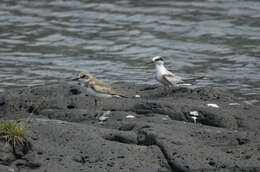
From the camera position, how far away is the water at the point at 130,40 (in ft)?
52.4

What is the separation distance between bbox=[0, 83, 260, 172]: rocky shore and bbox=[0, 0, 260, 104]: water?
3.99 m

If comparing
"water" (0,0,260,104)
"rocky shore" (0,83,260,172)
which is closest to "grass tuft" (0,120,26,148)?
"rocky shore" (0,83,260,172)

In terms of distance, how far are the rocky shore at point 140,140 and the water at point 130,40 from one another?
399 cm

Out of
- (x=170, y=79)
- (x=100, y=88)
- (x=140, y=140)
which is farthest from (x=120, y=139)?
(x=170, y=79)

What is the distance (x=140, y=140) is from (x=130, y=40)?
1061 centimetres

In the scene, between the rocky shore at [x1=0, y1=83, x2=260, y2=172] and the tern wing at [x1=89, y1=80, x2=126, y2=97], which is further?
the tern wing at [x1=89, y1=80, x2=126, y2=97]

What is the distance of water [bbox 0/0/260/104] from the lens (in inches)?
629

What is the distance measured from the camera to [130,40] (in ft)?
61.6

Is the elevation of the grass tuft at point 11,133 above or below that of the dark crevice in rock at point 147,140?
above

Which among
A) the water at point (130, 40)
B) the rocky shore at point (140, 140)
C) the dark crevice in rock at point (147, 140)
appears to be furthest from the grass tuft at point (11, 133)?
the water at point (130, 40)

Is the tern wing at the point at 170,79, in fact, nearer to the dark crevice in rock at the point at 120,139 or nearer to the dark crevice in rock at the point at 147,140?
the dark crevice in rock at the point at 147,140

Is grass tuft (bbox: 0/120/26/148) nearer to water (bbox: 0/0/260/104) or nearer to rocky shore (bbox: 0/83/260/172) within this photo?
rocky shore (bbox: 0/83/260/172)

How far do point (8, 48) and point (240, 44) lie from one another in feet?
21.1

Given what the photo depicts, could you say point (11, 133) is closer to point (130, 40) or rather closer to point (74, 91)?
point (74, 91)
